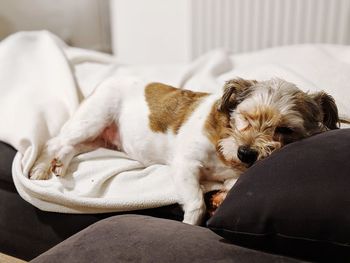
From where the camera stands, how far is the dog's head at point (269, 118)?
5.71ft

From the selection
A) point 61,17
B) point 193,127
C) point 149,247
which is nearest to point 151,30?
point 61,17

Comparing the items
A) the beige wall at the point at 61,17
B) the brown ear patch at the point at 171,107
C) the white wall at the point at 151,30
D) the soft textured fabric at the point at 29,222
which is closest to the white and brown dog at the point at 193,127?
the brown ear patch at the point at 171,107

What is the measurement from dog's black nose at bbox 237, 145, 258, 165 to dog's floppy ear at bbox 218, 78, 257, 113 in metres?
0.23

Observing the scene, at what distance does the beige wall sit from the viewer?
12.7 feet

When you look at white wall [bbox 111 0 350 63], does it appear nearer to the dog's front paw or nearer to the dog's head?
the dog's head

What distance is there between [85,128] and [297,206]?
1.21m

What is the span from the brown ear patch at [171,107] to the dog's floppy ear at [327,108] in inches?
20.6

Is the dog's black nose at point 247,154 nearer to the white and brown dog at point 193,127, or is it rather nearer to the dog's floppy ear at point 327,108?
the white and brown dog at point 193,127

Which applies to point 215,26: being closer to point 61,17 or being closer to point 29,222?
point 61,17

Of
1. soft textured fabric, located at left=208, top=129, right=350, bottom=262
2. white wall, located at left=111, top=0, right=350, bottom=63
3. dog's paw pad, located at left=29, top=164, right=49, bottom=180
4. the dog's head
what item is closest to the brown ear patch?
the dog's head

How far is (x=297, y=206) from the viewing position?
1362 mm

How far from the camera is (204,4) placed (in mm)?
3207

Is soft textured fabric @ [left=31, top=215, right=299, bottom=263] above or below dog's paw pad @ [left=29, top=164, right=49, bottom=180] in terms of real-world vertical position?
above

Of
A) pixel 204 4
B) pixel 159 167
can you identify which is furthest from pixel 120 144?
pixel 204 4
